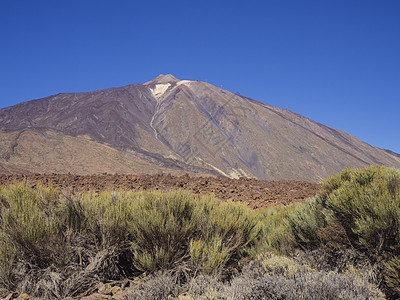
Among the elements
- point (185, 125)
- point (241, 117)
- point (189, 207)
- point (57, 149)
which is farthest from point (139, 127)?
point (189, 207)

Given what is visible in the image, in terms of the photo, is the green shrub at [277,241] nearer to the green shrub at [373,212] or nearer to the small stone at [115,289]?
the green shrub at [373,212]

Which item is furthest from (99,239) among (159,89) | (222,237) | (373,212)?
(159,89)

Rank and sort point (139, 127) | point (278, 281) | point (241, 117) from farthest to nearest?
point (241, 117) < point (139, 127) < point (278, 281)

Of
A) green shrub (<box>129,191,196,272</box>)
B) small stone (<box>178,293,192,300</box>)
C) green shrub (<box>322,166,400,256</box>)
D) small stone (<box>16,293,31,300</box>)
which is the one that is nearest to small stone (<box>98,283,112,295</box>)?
green shrub (<box>129,191,196,272</box>)

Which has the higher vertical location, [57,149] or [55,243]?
[57,149]

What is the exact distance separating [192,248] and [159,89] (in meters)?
126

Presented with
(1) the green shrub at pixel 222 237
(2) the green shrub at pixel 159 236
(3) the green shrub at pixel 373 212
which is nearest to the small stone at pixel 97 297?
(2) the green shrub at pixel 159 236

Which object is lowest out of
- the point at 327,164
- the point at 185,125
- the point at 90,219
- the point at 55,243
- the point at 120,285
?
the point at 120,285

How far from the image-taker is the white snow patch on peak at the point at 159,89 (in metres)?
120

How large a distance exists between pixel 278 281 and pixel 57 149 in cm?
3464

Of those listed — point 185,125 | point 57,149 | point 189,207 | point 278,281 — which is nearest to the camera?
point 278,281

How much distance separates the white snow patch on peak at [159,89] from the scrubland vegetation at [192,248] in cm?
11728

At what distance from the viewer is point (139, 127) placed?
258ft

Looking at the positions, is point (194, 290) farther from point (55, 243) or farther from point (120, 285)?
point (55, 243)
